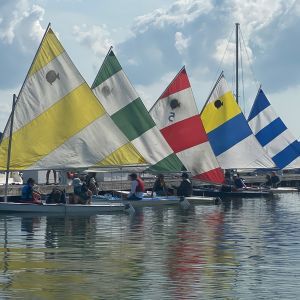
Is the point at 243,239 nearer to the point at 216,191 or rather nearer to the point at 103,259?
the point at 103,259

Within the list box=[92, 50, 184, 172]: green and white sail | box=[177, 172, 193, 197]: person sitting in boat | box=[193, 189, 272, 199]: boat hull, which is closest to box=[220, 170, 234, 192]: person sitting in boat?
box=[193, 189, 272, 199]: boat hull

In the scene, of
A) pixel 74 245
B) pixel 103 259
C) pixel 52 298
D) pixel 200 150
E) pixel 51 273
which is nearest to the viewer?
pixel 52 298

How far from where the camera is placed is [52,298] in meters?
28.2

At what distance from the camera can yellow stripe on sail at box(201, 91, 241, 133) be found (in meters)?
81.2

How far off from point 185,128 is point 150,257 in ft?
120

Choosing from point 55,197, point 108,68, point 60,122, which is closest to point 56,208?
point 55,197

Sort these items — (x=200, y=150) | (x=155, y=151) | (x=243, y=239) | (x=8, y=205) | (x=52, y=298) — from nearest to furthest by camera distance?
(x=52, y=298) → (x=243, y=239) → (x=8, y=205) → (x=155, y=151) → (x=200, y=150)

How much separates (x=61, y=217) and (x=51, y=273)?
69.1ft

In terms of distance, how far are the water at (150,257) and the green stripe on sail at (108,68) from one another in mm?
13287

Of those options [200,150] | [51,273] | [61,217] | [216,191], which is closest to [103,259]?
[51,273]

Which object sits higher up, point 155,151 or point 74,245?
point 155,151

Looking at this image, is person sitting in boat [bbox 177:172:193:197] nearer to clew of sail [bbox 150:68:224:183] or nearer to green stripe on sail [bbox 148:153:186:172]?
green stripe on sail [bbox 148:153:186:172]

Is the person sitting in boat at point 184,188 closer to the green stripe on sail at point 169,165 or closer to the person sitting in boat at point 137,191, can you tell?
the green stripe on sail at point 169,165

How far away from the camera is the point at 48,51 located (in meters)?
58.1
